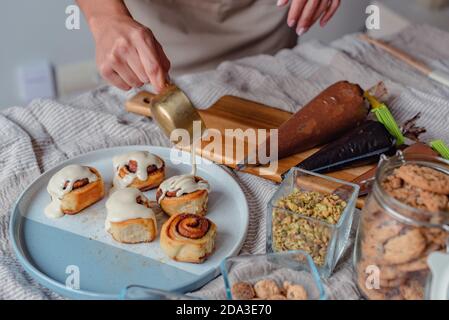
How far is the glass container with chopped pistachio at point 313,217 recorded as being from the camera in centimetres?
92

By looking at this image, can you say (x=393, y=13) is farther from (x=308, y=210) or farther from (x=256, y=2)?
(x=308, y=210)

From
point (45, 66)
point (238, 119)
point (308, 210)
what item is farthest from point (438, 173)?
point (45, 66)

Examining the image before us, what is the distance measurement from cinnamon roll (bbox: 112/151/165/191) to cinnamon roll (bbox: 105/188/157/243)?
9 cm

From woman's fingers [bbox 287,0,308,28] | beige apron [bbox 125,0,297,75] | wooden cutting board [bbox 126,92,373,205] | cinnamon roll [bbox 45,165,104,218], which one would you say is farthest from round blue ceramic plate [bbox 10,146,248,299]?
beige apron [bbox 125,0,297,75]

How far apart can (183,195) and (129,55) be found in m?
0.31

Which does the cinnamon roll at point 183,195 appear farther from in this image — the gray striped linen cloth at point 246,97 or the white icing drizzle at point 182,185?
the gray striped linen cloth at point 246,97

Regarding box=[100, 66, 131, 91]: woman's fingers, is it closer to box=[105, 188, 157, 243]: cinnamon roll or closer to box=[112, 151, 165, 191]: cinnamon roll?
box=[112, 151, 165, 191]: cinnamon roll

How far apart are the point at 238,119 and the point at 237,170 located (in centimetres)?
17

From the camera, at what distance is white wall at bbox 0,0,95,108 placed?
217cm

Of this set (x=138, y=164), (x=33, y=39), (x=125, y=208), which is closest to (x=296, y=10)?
(x=138, y=164)

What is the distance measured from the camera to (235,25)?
1.67 meters

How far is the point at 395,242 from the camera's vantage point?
796 mm

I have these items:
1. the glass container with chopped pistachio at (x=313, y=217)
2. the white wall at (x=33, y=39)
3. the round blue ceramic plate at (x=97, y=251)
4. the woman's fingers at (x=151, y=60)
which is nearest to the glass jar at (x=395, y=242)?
the glass container with chopped pistachio at (x=313, y=217)

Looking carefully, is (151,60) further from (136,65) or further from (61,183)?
(61,183)
